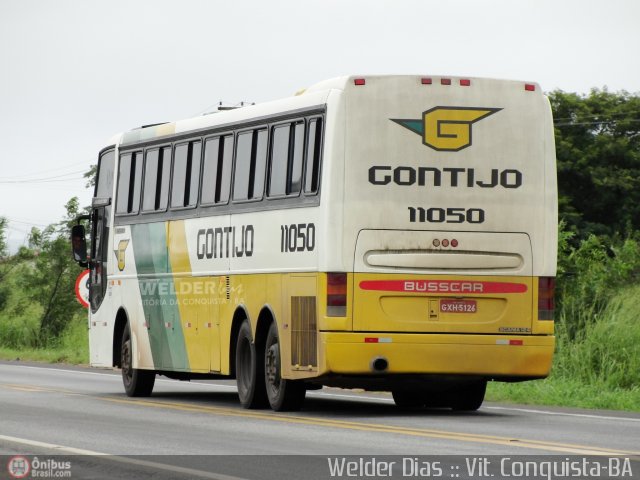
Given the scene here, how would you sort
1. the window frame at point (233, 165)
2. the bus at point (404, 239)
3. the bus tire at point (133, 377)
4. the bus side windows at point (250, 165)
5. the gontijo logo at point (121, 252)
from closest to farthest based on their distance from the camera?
the bus at point (404, 239) → the window frame at point (233, 165) → the bus side windows at point (250, 165) → the bus tire at point (133, 377) → the gontijo logo at point (121, 252)

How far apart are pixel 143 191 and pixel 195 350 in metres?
3.00

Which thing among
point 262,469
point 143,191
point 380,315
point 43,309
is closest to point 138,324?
point 143,191

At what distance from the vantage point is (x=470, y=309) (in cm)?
1789

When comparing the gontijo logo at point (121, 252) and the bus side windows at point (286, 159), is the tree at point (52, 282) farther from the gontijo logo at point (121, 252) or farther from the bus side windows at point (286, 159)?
the bus side windows at point (286, 159)

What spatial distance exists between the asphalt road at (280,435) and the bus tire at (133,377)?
0.86 metres

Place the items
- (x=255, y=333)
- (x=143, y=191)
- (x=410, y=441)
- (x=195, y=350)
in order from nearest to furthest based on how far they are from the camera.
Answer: (x=410, y=441) < (x=255, y=333) < (x=195, y=350) < (x=143, y=191)

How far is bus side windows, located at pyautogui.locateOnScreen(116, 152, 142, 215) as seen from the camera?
77.6 feet

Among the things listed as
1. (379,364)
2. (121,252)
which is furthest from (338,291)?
(121,252)

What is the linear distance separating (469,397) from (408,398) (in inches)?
50.0

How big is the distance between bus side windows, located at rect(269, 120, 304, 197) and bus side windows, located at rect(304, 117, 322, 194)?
0.67 feet

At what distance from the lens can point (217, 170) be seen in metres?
20.8

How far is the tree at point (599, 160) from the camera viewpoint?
235 feet

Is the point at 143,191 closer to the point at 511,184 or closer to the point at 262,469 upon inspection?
the point at 511,184

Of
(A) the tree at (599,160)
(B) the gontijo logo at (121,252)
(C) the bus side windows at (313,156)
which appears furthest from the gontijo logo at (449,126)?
(A) the tree at (599,160)
